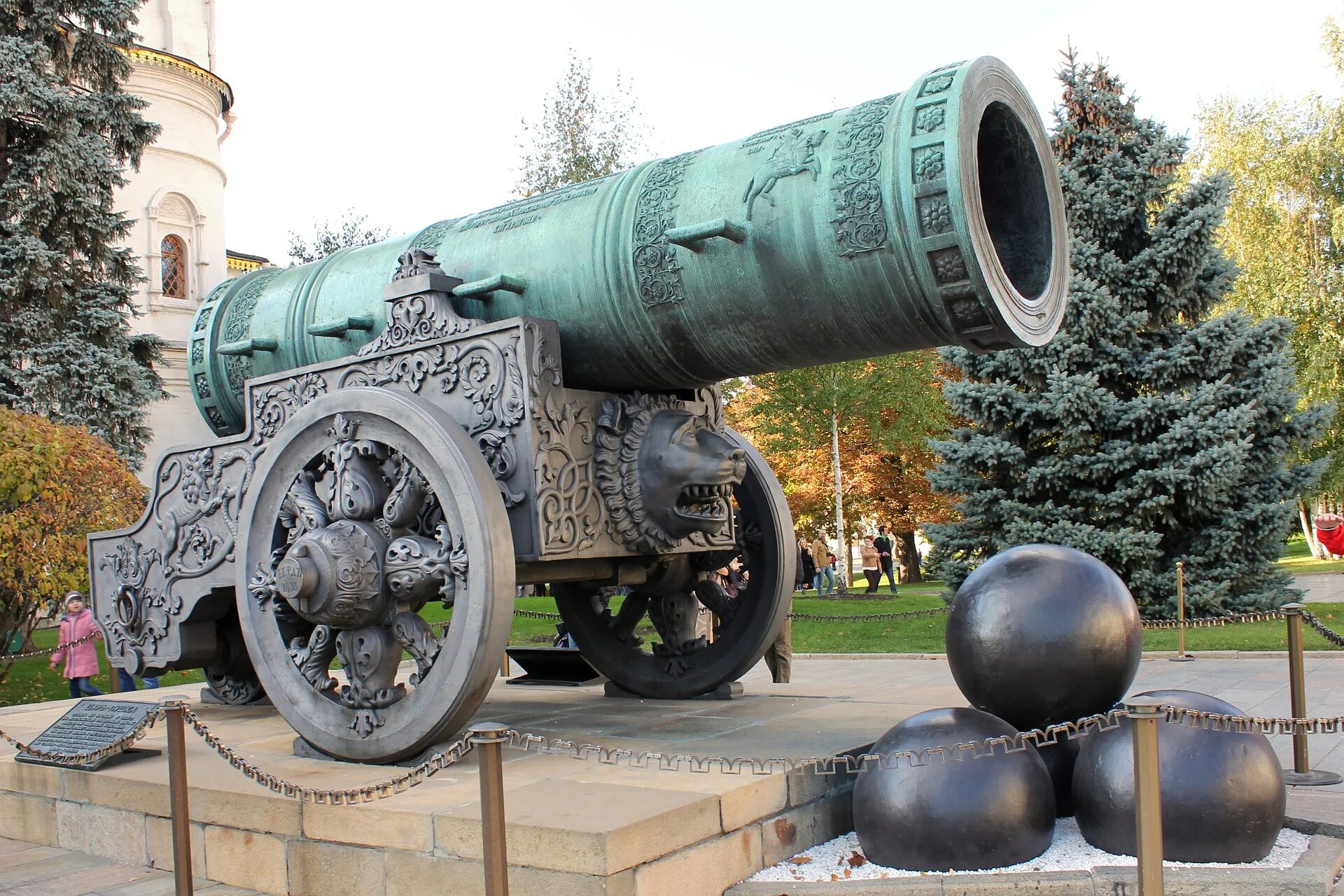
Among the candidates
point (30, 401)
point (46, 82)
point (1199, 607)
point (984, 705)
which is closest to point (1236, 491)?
point (1199, 607)

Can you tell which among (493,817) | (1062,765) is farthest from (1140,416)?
(493,817)

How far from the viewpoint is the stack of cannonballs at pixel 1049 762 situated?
3.50 meters

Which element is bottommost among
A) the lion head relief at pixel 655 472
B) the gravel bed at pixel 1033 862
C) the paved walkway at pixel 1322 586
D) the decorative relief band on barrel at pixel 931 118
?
the paved walkway at pixel 1322 586

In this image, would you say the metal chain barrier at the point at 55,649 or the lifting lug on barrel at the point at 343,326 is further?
the metal chain barrier at the point at 55,649

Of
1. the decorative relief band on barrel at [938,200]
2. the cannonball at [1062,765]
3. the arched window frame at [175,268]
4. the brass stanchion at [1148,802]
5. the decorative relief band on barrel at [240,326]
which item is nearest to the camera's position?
the brass stanchion at [1148,802]

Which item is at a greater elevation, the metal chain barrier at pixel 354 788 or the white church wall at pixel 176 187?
the white church wall at pixel 176 187

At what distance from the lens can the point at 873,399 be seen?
77.1 feet

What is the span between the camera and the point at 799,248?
399cm

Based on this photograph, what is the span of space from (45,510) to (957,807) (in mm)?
9459

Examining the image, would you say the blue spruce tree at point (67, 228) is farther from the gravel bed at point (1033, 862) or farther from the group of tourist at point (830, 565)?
the gravel bed at point (1033, 862)

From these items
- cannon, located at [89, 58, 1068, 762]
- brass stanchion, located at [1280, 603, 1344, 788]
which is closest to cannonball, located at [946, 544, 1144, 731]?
cannon, located at [89, 58, 1068, 762]

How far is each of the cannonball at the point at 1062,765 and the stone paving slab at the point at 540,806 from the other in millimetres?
644

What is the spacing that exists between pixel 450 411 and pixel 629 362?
71cm

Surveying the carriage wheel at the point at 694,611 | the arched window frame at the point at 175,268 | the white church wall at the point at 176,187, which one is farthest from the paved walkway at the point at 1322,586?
the arched window frame at the point at 175,268
